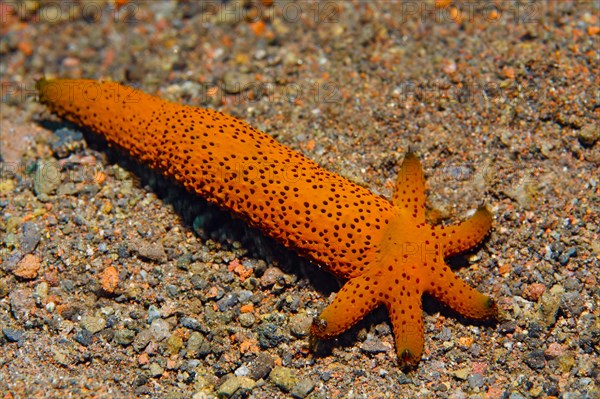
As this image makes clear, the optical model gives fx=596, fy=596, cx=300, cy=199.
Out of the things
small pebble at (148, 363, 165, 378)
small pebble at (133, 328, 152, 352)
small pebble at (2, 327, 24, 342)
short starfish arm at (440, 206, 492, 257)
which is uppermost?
short starfish arm at (440, 206, 492, 257)

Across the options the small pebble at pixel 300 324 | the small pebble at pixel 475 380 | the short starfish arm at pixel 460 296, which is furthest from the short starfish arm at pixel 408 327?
the small pebble at pixel 300 324

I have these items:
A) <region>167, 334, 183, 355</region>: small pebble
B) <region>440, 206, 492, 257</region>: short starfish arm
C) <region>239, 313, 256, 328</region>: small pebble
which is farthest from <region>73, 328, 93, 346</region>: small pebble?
<region>440, 206, 492, 257</region>: short starfish arm

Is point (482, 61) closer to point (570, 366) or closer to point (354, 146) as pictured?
point (354, 146)

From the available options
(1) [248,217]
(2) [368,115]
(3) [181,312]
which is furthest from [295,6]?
(3) [181,312]

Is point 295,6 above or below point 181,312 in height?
above

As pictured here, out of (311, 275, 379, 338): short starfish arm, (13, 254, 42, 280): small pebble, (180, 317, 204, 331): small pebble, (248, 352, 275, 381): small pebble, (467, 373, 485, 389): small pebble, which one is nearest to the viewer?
(311, 275, 379, 338): short starfish arm

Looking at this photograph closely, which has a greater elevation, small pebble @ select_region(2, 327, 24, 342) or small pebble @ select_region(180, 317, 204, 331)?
small pebble @ select_region(180, 317, 204, 331)

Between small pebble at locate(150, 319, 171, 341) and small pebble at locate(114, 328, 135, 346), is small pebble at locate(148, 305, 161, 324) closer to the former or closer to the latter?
small pebble at locate(150, 319, 171, 341)
